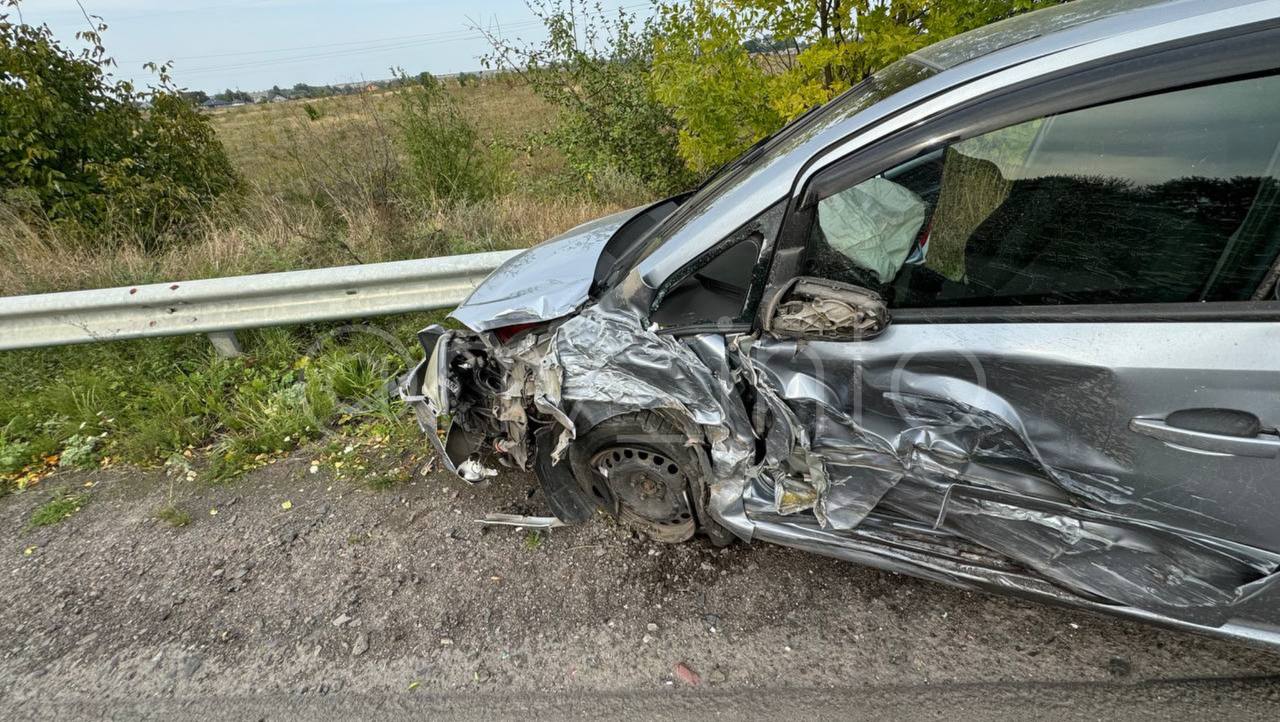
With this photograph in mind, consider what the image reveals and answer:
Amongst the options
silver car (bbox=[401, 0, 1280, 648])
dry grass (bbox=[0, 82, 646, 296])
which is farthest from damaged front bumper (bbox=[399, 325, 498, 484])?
dry grass (bbox=[0, 82, 646, 296])

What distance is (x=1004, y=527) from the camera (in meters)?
1.81

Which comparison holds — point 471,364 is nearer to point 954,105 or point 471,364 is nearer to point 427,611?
point 427,611

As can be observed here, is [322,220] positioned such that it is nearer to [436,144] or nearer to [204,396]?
[436,144]

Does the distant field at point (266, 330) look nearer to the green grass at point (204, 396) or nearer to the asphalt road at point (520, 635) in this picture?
the green grass at point (204, 396)

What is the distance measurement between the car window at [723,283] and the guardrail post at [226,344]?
3.11 metres

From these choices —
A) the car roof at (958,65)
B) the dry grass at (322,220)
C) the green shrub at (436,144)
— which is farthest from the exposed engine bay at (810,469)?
the green shrub at (436,144)

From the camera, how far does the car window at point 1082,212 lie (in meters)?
1.41

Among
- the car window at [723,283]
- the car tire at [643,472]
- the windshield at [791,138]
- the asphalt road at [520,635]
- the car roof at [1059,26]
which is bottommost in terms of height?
the asphalt road at [520,635]

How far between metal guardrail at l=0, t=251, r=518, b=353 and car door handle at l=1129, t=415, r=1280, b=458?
2.99 meters

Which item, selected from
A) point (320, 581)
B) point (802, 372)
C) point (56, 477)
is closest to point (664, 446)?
point (802, 372)

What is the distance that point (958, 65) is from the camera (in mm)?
1695

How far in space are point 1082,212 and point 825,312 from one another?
0.68 m

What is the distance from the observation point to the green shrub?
6.35m

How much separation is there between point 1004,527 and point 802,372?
74cm
